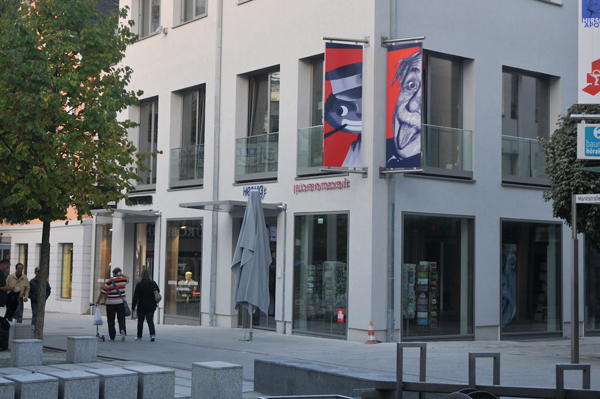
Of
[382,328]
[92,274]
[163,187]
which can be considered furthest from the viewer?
[92,274]

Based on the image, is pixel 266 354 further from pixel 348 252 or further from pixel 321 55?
pixel 321 55

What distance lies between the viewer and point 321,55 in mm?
20625

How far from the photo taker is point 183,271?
82.3 feet

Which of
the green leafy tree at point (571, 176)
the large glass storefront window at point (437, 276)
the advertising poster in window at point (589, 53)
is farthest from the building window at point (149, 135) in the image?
the advertising poster in window at point (589, 53)

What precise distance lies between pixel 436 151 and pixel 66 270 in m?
18.4

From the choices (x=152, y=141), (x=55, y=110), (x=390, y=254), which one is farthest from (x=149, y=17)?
(x=390, y=254)

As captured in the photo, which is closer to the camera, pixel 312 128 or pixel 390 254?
pixel 390 254

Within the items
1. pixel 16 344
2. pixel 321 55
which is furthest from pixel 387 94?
pixel 16 344

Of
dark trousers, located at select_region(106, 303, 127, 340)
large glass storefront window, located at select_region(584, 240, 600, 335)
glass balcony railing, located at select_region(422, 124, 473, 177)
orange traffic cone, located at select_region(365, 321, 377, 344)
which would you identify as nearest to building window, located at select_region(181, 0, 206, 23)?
glass balcony railing, located at select_region(422, 124, 473, 177)

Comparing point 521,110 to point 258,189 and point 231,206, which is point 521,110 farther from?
point 231,206

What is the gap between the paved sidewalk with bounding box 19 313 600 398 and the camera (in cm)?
1308

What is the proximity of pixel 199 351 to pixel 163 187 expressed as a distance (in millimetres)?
9728

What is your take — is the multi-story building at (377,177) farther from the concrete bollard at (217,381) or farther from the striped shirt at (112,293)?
the concrete bollard at (217,381)

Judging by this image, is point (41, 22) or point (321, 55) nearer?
point (41, 22)
